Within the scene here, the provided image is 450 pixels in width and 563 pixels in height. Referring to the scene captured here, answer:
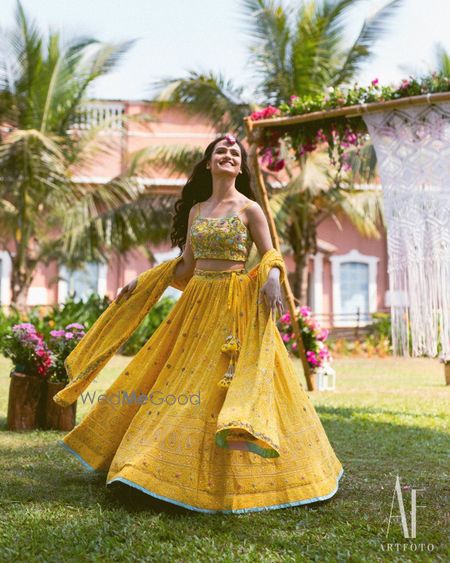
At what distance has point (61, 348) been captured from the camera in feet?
19.6

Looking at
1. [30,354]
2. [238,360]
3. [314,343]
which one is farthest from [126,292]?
[314,343]

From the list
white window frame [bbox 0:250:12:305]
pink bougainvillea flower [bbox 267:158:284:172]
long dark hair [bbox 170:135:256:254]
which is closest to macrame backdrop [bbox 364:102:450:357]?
pink bougainvillea flower [bbox 267:158:284:172]

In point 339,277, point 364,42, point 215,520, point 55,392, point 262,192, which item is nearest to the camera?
point 215,520

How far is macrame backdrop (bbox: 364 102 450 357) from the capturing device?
5742mm

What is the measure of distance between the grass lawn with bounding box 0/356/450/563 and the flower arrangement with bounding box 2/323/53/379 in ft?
2.16

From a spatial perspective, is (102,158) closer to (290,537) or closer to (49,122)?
(49,122)

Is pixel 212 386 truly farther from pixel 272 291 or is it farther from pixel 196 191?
pixel 196 191

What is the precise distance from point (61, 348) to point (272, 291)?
2876mm

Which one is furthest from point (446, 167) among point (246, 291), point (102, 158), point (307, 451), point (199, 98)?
point (102, 158)

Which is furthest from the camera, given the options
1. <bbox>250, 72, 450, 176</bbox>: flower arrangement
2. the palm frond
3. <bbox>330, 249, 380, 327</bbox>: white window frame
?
<bbox>330, 249, 380, 327</bbox>: white window frame

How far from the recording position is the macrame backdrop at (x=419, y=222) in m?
5.74

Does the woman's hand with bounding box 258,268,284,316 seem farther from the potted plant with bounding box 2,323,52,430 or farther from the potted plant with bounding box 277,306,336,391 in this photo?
the potted plant with bounding box 277,306,336,391

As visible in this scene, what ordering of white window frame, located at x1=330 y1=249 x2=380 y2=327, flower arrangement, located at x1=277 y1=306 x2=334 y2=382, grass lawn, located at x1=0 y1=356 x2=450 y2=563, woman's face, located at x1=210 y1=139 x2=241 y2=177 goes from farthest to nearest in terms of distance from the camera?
white window frame, located at x1=330 y1=249 x2=380 y2=327 → flower arrangement, located at x1=277 y1=306 x2=334 y2=382 → woman's face, located at x1=210 y1=139 x2=241 y2=177 → grass lawn, located at x1=0 y1=356 x2=450 y2=563

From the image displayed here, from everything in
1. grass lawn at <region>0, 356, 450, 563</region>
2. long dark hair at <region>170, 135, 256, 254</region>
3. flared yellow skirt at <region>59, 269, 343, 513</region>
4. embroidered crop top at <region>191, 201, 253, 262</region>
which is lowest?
grass lawn at <region>0, 356, 450, 563</region>
